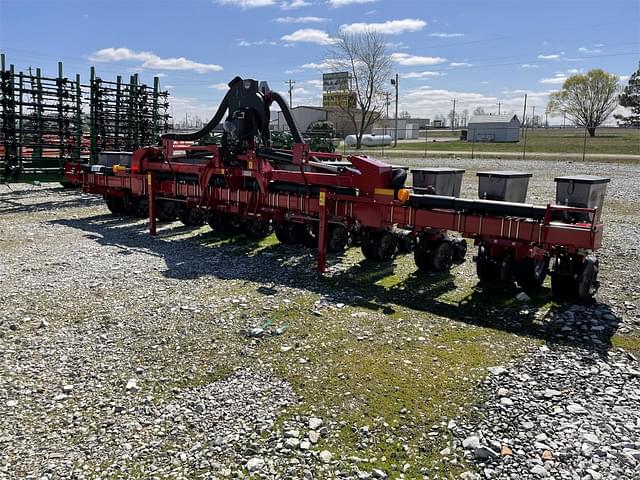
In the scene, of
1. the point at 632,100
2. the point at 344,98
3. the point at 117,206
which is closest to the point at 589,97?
the point at 632,100

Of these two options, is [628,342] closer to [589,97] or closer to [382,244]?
[382,244]

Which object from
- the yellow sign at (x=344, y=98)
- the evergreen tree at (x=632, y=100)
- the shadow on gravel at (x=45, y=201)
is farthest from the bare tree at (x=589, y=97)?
the shadow on gravel at (x=45, y=201)

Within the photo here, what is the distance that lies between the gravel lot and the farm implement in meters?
0.51

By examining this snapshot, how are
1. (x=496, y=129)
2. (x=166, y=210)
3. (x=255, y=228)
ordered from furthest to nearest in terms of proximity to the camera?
(x=496, y=129) < (x=166, y=210) < (x=255, y=228)

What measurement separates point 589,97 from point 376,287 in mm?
64423

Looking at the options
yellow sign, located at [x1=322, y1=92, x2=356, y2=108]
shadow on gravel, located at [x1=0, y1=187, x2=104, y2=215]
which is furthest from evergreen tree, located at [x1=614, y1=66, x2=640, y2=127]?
shadow on gravel, located at [x1=0, y1=187, x2=104, y2=215]

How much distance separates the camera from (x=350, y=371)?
4.93 m

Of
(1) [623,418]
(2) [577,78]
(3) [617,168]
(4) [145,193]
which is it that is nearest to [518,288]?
(1) [623,418]

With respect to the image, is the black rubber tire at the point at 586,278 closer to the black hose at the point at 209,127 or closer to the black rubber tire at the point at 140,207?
the black hose at the point at 209,127

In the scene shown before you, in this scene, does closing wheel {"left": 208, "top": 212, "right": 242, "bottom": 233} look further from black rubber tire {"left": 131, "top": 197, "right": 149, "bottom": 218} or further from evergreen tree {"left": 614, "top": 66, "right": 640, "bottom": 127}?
evergreen tree {"left": 614, "top": 66, "right": 640, "bottom": 127}

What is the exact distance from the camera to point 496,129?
67500 mm

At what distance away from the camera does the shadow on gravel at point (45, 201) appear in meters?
14.5

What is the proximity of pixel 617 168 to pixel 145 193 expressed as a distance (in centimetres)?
2284

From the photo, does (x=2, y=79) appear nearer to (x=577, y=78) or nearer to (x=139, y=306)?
(x=139, y=306)
